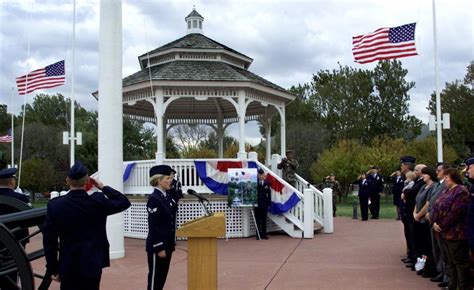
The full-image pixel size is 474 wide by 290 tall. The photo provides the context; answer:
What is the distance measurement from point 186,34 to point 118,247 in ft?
35.8

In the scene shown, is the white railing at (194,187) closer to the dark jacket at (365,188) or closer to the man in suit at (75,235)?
the dark jacket at (365,188)

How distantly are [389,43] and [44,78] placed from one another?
13.8 metres

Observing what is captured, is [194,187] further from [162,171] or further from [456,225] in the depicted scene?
[456,225]

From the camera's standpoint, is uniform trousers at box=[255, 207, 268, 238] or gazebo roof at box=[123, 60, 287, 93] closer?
uniform trousers at box=[255, 207, 268, 238]

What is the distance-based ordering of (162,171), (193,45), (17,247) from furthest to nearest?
(193,45) → (162,171) → (17,247)

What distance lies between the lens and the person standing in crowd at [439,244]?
763 cm

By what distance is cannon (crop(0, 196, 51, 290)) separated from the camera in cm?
490

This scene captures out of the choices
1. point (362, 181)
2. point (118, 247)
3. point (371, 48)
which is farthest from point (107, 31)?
point (362, 181)

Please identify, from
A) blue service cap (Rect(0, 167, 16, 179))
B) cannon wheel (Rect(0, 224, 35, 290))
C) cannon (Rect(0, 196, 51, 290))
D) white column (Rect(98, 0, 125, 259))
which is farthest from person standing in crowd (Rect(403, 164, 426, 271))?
cannon wheel (Rect(0, 224, 35, 290))

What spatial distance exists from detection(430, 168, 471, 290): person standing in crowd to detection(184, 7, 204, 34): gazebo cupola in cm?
1497

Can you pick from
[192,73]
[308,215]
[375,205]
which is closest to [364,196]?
[375,205]

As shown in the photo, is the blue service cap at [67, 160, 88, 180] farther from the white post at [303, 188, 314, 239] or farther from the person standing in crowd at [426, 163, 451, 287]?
the white post at [303, 188, 314, 239]

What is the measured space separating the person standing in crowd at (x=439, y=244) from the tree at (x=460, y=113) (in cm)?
4892

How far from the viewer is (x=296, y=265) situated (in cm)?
1060
